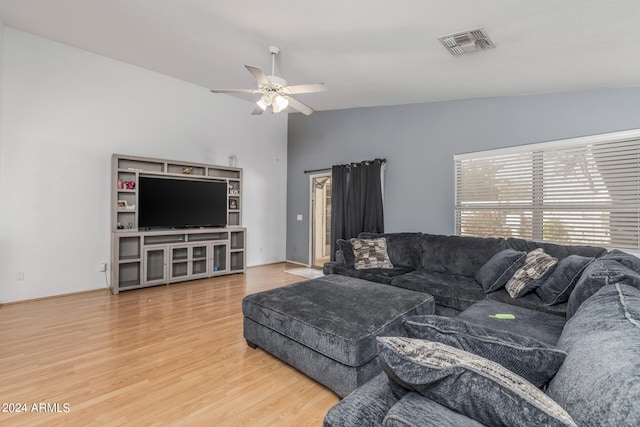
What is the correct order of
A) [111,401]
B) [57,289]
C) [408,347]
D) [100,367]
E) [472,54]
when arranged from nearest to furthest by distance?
1. [408,347]
2. [111,401]
3. [100,367]
4. [472,54]
5. [57,289]

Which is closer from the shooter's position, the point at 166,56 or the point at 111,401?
the point at 111,401

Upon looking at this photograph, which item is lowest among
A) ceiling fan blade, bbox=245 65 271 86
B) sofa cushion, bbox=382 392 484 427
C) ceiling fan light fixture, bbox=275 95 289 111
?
sofa cushion, bbox=382 392 484 427

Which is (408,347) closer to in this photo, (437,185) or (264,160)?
(437,185)

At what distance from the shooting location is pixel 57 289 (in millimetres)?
4113

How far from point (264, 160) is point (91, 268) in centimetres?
357

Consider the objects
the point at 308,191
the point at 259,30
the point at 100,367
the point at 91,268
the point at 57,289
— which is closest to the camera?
the point at 100,367

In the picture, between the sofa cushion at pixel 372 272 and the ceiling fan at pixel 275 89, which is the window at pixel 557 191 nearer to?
the sofa cushion at pixel 372 272

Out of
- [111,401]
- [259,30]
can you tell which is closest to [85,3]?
[259,30]

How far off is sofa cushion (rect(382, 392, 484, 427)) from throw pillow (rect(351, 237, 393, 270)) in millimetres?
3140

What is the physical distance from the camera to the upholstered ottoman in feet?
6.23

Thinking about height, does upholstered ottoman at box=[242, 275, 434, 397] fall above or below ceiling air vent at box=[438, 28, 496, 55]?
below

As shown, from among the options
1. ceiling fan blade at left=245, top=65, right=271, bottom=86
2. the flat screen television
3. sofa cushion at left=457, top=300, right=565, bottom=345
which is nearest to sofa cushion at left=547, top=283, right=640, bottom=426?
sofa cushion at left=457, top=300, right=565, bottom=345

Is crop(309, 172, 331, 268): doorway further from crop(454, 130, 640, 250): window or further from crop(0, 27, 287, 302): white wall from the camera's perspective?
crop(454, 130, 640, 250): window

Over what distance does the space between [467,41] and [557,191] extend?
7.09 feet
